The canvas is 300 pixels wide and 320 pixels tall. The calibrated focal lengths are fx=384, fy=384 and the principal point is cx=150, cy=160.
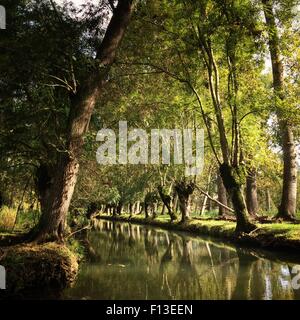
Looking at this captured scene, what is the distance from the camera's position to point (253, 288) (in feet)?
30.4

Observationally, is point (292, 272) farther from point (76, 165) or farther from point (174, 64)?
point (174, 64)

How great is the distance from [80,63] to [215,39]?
829cm

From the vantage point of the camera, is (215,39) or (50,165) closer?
(50,165)

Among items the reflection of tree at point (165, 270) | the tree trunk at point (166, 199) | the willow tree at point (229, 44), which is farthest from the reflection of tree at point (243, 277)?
the tree trunk at point (166, 199)


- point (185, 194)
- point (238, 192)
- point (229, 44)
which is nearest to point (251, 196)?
point (185, 194)

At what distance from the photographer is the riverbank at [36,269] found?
8.66m

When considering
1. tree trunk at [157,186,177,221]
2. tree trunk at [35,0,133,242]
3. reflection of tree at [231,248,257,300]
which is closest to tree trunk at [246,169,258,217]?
tree trunk at [157,186,177,221]

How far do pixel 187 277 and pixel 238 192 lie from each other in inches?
328

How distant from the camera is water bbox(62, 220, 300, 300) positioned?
8.91 meters

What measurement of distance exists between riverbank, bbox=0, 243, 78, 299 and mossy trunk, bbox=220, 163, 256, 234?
10324 millimetres

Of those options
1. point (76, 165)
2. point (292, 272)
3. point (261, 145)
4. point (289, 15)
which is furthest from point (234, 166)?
point (76, 165)

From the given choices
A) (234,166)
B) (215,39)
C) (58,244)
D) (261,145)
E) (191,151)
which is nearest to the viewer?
(58,244)

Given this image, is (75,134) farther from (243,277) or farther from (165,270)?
(243,277)

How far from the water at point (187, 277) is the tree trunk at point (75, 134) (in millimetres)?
1793
